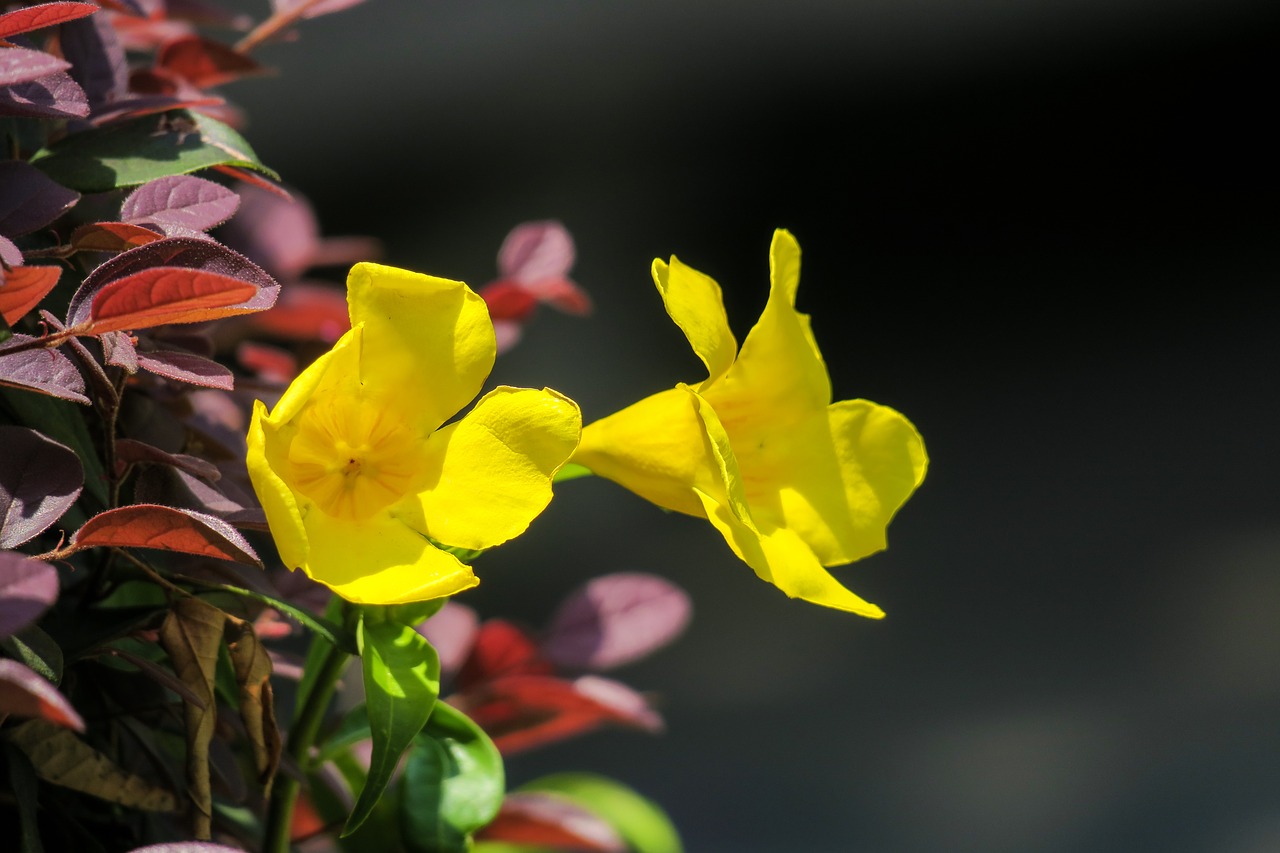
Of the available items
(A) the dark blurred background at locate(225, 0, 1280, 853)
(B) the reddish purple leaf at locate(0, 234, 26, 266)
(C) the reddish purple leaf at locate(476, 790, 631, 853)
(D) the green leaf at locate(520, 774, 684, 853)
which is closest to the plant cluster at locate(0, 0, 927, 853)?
(B) the reddish purple leaf at locate(0, 234, 26, 266)

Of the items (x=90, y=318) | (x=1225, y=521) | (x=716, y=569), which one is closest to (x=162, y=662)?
(x=90, y=318)

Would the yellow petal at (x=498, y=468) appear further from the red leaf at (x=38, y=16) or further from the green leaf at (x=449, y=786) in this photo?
the red leaf at (x=38, y=16)

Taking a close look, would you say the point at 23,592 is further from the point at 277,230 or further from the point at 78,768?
the point at 277,230

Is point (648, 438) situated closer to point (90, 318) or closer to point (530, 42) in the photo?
point (90, 318)

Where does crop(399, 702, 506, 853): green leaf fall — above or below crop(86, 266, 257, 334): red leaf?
below

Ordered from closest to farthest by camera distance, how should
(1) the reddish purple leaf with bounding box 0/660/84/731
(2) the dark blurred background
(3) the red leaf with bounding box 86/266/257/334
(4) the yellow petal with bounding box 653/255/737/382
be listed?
(1) the reddish purple leaf with bounding box 0/660/84/731 → (3) the red leaf with bounding box 86/266/257/334 → (4) the yellow petal with bounding box 653/255/737/382 → (2) the dark blurred background

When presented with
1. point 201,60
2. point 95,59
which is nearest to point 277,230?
point 201,60

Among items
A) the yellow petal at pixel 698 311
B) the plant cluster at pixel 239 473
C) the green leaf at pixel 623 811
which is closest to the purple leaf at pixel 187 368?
the plant cluster at pixel 239 473

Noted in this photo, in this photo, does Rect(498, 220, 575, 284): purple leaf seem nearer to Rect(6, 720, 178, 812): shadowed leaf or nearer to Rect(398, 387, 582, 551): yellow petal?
Rect(398, 387, 582, 551): yellow petal
